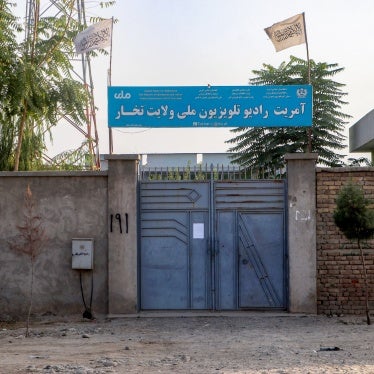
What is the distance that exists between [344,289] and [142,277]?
3412 mm

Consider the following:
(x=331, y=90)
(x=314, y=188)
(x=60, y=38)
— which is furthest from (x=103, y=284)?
(x=331, y=90)

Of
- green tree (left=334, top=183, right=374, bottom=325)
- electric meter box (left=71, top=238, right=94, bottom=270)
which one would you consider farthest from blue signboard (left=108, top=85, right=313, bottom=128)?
green tree (left=334, top=183, right=374, bottom=325)

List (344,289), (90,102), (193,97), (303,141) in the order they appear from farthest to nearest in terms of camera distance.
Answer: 1. (303,141)
2. (90,102)
3. (193,97)
4. (344,289)

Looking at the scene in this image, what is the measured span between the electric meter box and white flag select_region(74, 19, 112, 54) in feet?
16.1

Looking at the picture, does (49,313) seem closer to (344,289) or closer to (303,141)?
(344,289)

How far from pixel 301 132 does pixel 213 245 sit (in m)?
12.1

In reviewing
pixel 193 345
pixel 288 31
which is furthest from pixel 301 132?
pixel 193 345

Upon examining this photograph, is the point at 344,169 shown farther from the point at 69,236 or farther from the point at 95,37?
the point at 95,37

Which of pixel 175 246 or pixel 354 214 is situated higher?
pixel 354 214

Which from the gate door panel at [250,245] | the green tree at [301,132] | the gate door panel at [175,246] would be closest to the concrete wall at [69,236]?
the gate door panel at [175,246]

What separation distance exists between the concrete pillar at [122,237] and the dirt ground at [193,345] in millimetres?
369

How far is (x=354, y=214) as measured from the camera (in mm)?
11969

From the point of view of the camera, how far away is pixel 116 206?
1336cm

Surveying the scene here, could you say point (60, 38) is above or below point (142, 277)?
above
